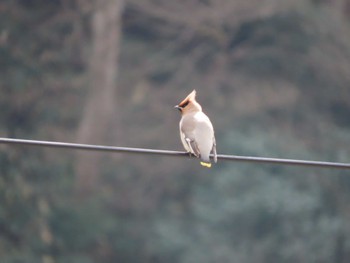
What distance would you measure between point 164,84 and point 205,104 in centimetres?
81

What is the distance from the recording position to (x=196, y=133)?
26.0ft

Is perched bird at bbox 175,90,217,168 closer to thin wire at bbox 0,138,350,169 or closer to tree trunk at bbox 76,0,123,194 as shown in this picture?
thin wire at bbox 0,138,350,169

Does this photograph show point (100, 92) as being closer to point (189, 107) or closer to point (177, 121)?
point (177, 121)

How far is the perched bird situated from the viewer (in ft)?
24.9

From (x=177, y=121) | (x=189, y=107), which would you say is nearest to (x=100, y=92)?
(x=177, y=121)

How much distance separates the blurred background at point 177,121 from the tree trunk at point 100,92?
28 mm

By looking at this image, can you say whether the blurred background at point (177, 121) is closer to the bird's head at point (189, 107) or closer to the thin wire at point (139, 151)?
the bird's head at point (189, 107)

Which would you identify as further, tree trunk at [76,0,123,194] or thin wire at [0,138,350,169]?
tree trunk at [76,0,123,194]

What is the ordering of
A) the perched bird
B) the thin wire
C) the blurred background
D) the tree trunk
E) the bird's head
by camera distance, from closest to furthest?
the thin wire, the perched bird, the bird's head, the blurred background, the tree trunk

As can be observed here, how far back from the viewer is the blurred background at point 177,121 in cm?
2069

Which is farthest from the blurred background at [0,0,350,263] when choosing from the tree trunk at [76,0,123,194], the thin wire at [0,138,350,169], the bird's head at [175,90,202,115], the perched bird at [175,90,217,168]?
the thin wire at [0,138,350,169]

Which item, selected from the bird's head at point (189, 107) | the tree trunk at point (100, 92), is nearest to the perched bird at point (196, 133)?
the bird's head at point (189, 107)

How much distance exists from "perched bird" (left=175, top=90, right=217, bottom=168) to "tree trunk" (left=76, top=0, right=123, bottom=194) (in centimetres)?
1260

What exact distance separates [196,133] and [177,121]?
13.7 metres
